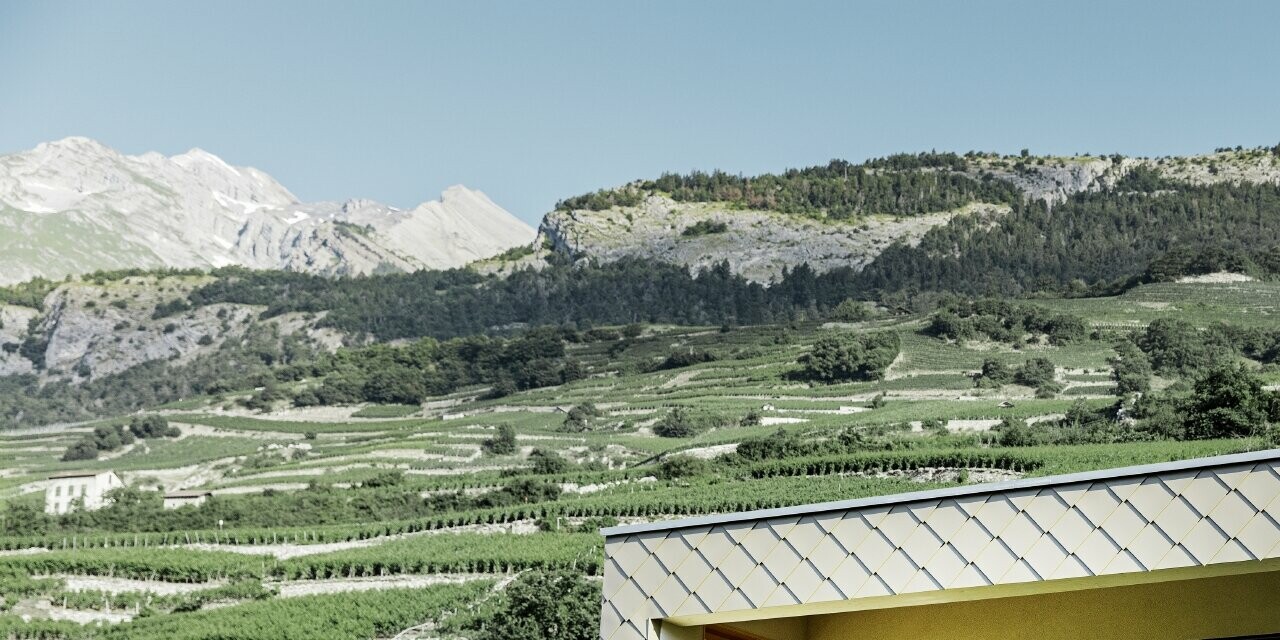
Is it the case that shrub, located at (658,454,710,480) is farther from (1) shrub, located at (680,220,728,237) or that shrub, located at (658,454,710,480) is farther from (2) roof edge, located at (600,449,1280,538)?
(1) shrub, located at (680,220,728,237)

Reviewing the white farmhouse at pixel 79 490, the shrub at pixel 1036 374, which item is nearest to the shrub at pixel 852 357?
the shrub at pixel 1036 374

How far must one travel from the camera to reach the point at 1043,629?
328 inches

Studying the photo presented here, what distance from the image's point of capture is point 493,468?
54219 mm

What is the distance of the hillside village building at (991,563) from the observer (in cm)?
698

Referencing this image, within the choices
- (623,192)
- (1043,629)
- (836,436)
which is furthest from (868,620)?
(623,192)

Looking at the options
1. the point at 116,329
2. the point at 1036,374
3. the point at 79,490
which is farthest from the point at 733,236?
the point at 79,490

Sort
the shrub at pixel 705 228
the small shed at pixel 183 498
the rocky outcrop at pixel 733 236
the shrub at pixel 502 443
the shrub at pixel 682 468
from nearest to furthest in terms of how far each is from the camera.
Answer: the shrub at pixel 682 468 → the small shed at pixel 183 498 → the shrub at pixel 502 443 → the rocky outcrop at pixel 733 236 → the shrub at pixel 705 228

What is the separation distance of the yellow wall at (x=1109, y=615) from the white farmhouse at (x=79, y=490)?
4957 centimetres

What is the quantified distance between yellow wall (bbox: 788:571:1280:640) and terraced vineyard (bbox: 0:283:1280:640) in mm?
24971

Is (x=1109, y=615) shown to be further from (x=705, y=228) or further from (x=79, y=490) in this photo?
(x=705, y=228)

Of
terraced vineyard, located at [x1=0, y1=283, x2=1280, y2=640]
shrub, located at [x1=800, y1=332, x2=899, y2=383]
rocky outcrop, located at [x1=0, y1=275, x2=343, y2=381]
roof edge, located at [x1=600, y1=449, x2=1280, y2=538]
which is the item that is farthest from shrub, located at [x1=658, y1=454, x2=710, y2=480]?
rocky outcrop, located at [x1=0, y1=275, x2=343, y2=381]

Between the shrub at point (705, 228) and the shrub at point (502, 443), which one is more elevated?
the shrub at point (705, 228)

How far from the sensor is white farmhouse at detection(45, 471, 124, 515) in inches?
2156

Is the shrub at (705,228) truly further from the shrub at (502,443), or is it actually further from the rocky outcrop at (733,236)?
the shrub at (502,443)
